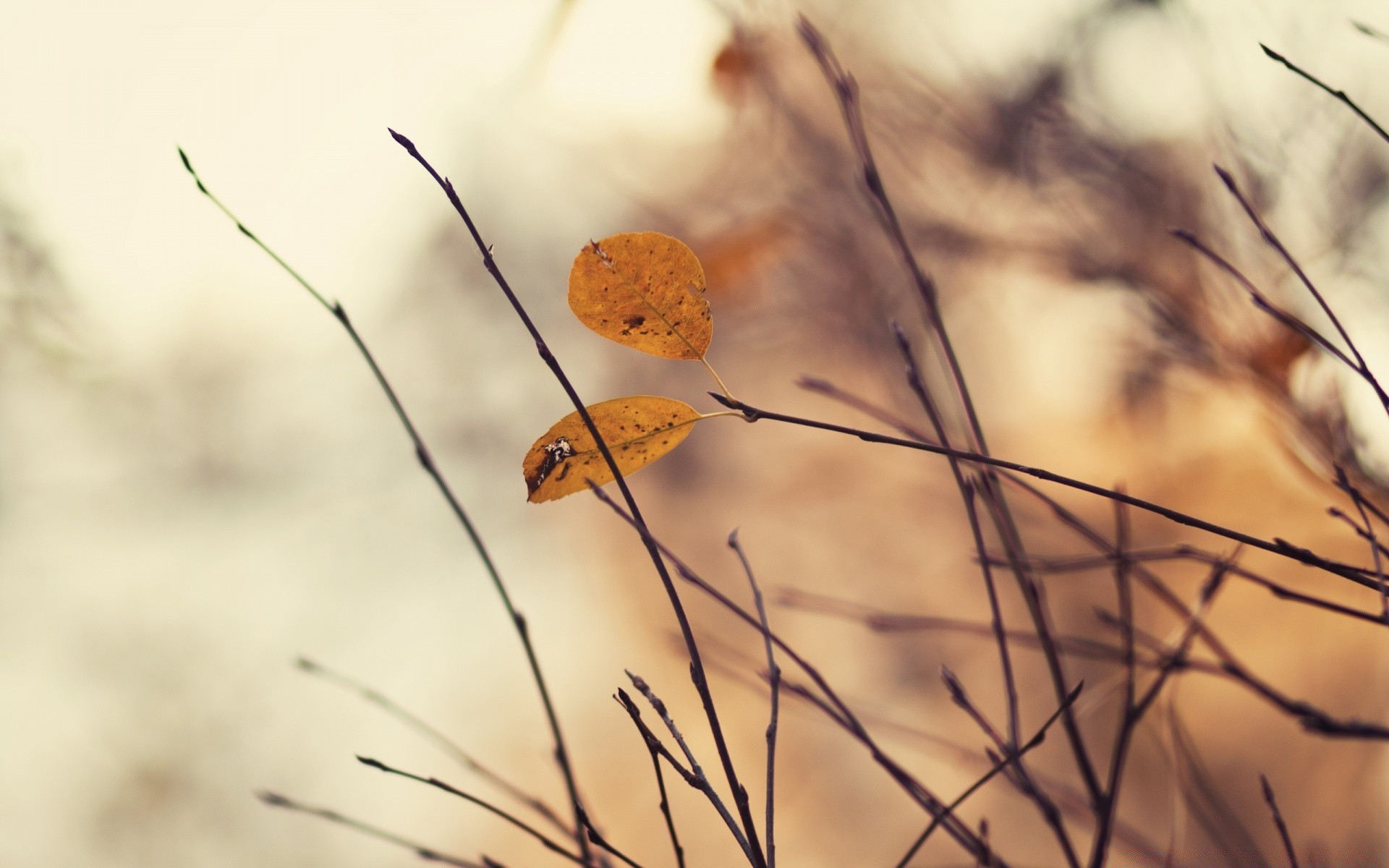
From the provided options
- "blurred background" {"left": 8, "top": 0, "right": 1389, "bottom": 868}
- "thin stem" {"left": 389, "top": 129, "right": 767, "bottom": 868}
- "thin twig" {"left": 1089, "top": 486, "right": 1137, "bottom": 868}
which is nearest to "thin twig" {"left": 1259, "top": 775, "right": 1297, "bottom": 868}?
"thin twig" {"left": 1089, "top": 486, "right": 1137, "bottom": 868}

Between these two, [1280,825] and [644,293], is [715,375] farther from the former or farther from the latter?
[1280,825]

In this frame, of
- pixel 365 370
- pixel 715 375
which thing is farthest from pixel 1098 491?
pixel 365 370

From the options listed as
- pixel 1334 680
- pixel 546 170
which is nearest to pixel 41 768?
pixel 546 170

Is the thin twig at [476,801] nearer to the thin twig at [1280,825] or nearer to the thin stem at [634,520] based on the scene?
the thin stem at [634,520]

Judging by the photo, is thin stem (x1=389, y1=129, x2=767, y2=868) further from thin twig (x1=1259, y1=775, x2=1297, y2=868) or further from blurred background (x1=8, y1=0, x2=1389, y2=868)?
blurred background (x1=8, y1=0, x2=1389, y2=868)

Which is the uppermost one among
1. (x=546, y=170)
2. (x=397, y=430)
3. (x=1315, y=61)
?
(x=546, y=170)

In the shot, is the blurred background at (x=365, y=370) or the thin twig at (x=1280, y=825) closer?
the thin twig at (x=1280, y=825)

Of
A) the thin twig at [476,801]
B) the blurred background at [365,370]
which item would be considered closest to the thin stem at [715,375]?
the thin twig at [476,801]

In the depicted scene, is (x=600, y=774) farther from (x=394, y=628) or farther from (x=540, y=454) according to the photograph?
(x=540, y=454)
